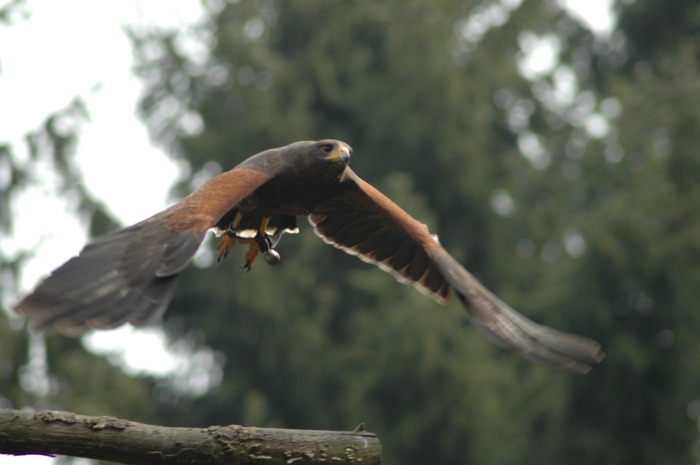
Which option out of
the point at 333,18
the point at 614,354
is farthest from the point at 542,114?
the point at 614,354

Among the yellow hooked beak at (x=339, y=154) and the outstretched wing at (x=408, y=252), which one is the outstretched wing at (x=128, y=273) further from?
the outstretched wing at (x=408, y=252)

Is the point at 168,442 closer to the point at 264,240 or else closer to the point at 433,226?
the point at 264,240

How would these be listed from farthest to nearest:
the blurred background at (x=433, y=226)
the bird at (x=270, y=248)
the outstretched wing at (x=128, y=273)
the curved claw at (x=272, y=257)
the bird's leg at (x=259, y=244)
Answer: the blurred background at (x=433, y=226)
the bird's leg at (x=259, y=244)
the curved claw at (x=272, y=257)
the bird at (x=270, y=248)
the outstretched wing at (x=128, y=273)

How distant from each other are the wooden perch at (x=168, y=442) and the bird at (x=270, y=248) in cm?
56

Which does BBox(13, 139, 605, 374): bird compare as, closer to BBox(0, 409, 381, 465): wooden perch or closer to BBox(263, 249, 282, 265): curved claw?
BBox(263, 249, 282, 265): curved claw

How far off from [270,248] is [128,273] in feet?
6.48

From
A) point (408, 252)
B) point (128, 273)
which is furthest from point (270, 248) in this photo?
point (128, 273)

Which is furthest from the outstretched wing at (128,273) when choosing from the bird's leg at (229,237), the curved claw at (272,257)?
the bird's leg at (229,237)

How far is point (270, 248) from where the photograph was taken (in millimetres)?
8852

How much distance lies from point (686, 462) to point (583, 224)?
153 inches

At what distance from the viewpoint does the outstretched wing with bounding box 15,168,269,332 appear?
21.6 ft

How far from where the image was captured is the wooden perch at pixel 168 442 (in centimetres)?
599

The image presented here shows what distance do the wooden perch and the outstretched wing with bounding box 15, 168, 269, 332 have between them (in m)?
0.58

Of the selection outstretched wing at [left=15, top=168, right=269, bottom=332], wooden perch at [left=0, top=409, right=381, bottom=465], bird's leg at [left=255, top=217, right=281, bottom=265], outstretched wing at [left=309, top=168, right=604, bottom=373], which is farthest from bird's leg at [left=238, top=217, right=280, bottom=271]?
wooden perch at [left=0, top=409, right=381, bottom=465]
